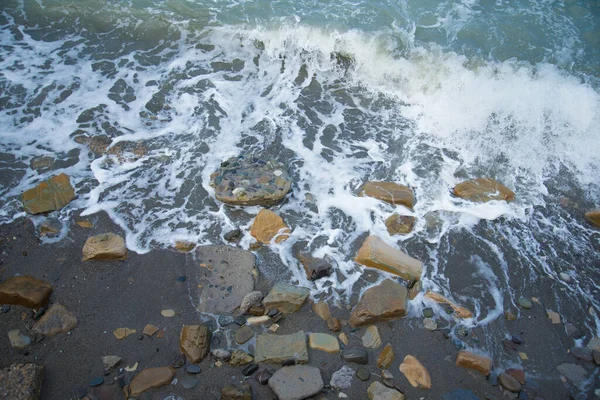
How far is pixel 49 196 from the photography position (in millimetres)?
4812

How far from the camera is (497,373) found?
12.0 ft

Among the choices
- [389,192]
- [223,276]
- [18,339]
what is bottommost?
[18,339]

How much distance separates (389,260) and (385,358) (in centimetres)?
104

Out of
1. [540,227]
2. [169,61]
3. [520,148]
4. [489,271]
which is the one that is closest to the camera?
[489,271]

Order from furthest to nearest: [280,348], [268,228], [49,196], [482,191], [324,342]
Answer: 1. [482,191]
2. [49,196]
3. [268,228]
4. [324,342]
5. [280,348]

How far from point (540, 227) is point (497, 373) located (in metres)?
2.13

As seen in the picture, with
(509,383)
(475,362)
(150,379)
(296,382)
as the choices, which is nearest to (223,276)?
(150,379)

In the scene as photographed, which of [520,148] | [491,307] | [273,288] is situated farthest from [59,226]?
[520,148]

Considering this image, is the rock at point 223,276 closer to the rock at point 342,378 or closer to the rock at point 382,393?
the rock at point 342,378

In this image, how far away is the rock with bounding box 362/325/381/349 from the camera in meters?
3.77

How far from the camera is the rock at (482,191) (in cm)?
532

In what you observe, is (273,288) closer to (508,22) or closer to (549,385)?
(549,385)

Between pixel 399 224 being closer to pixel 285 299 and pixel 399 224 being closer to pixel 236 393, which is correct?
pixel 285 299

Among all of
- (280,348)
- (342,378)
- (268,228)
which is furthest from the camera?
(268,228)
